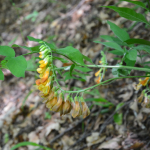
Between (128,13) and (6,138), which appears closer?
(128,13)

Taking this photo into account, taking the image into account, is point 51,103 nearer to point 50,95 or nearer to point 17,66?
point 50,95

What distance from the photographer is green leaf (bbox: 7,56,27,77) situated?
3.05ft

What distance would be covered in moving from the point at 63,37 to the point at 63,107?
3089mm

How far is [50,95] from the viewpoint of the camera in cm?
110

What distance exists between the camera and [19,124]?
3.04m

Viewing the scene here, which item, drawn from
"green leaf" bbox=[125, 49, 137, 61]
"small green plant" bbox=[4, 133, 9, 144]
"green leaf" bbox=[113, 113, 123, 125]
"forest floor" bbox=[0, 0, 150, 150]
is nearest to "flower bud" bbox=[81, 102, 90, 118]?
"green leaf" bbox=[125, 49, 137, 61]

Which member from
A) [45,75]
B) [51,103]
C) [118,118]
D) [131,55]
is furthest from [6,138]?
[131,55]

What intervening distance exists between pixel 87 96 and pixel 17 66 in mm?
1839

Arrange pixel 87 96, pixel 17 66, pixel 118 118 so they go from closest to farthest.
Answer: pixel 17 66, pixel 118 118, pixel 87 96

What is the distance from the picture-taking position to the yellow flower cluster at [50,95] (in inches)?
40.7

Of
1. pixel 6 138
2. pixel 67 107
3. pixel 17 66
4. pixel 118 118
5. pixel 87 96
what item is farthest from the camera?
pixel 6 138

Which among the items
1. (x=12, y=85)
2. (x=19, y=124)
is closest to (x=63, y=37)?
(x=12, y=85)

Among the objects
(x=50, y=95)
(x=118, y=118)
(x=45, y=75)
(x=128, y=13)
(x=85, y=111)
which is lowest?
(x=118, y=118)

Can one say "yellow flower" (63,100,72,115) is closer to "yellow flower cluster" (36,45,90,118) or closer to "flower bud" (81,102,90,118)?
"yellow flower cluster" (36,45,90,118)
